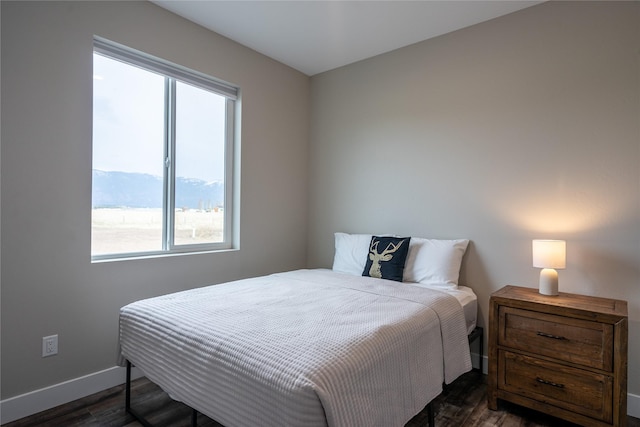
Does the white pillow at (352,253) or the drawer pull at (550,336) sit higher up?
the white pillow at (352,253)

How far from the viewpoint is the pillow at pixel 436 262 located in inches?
98.7

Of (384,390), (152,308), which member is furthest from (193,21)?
(384,390)

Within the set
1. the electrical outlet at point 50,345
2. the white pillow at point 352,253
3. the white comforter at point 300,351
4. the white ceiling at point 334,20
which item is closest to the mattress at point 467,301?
the white comforter at point 300,351

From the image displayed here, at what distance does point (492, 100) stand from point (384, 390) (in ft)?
7.25

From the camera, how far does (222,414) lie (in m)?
1.33

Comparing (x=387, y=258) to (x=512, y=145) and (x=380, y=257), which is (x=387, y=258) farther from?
(x=512, y=145)

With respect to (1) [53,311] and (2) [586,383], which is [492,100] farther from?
(1) [53,311]

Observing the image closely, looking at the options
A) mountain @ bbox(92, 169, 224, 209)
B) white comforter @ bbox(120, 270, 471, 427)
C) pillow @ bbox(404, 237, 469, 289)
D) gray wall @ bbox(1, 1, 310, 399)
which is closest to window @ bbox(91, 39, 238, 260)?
mountain @ bbox(92, 169, 224, 209)

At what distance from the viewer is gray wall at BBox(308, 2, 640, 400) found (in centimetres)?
207

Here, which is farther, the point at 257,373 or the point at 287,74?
the point at 287,74

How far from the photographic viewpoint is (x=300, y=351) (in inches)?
50.5

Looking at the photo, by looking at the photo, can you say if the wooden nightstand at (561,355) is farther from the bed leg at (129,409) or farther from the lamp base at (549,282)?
the bed leg at (129,409)

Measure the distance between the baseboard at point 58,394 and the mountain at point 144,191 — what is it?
111 cm

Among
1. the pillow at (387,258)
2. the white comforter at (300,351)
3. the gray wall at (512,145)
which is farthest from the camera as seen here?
the pillow at (387,258)
